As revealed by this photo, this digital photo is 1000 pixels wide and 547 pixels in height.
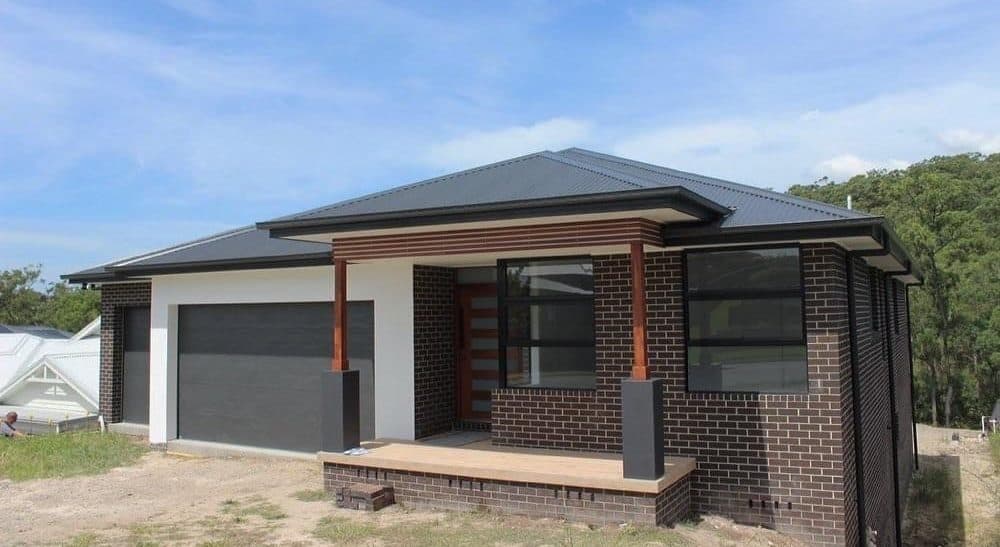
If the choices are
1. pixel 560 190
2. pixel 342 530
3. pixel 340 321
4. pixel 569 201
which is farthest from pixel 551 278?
pixel 342 530

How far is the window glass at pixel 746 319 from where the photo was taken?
7.71m

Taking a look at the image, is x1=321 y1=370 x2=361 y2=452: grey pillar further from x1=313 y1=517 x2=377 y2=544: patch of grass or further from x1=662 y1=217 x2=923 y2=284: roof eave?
x1=662 y1=217 x2=923 y2=284: roof eave

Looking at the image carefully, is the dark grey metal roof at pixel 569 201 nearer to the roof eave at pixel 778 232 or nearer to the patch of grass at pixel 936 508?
the roof eave at pixel 778 232

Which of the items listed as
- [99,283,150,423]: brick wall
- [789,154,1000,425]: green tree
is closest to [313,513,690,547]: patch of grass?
[99,283,150,423]: brick wall

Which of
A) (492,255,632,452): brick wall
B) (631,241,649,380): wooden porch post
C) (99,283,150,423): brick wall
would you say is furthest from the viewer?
(99,283,150,423): brick wall

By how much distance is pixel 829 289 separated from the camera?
24.6 ft

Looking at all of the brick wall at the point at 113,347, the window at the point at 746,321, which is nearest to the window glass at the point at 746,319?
the window at the point at 746,321

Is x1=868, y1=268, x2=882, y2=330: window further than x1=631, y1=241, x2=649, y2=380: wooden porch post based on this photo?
Yes

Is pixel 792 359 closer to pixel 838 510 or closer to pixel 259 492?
pixel 838 510

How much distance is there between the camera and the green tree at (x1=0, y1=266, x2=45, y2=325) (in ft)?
141

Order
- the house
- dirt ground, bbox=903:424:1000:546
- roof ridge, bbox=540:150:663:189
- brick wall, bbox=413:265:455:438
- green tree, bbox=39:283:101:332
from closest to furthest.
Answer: roof ridge, bbox=540:150:663:189 < the house < brick wall, bbox=413:265:455:438 < dirt ground, bbox=903:424:1000:546 < green tree, bbox=39:283:101:332

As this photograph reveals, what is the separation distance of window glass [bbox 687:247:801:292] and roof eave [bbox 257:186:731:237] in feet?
1.77

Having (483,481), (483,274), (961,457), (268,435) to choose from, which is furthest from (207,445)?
(961,457)

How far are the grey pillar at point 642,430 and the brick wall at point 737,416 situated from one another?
115cm
